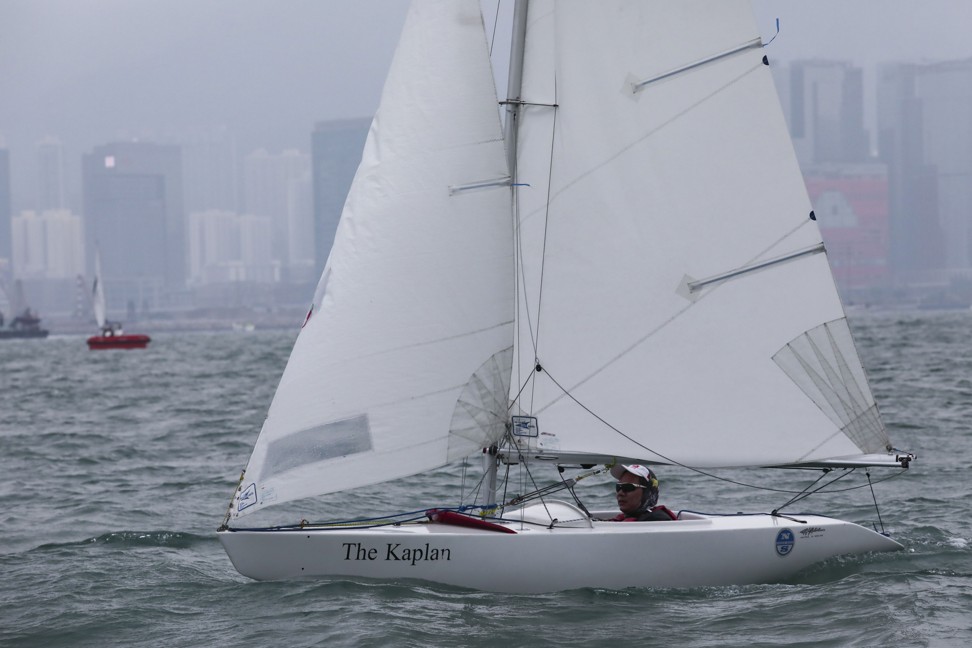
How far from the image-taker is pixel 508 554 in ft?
29.2

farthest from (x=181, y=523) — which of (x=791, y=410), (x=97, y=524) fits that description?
(x=791, y=410)


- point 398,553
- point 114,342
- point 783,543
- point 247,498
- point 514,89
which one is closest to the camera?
point 247,498

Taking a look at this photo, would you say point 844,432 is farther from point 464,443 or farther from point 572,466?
point 464,443

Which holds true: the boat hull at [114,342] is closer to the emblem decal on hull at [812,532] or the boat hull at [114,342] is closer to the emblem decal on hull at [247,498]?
the emblem decal on hull at [247,498]

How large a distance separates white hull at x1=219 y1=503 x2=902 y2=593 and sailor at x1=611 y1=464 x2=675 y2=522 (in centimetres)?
22

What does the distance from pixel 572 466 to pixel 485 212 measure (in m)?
1.92

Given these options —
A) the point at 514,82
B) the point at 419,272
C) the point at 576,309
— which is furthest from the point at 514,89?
the point at 576,309

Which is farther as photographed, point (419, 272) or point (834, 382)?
point (834, 382)

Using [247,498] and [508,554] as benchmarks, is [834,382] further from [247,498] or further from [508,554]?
[247,498]

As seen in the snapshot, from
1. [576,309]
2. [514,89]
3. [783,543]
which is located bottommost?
[783,543]

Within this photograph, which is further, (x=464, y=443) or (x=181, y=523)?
(x=181, y=523)

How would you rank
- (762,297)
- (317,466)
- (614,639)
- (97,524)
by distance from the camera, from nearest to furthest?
(614,639) < (317,466) < (762,297) < (97,524)

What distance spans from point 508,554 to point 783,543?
1955mm

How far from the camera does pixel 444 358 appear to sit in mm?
9000
